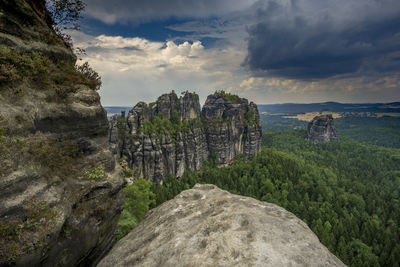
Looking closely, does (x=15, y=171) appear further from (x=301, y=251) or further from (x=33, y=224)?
(x=301, y=251)

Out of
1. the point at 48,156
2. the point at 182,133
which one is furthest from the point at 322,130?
the point at 48,156

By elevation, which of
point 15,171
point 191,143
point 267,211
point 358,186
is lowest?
point 358,186

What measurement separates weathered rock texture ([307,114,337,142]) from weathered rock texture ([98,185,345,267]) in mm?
161641

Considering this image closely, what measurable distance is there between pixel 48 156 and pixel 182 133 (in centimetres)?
5966

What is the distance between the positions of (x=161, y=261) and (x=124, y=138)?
50081 millimetres

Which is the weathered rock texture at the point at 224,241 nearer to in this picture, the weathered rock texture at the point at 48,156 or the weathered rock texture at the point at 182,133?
the weathered rock texture at the point at 48,156

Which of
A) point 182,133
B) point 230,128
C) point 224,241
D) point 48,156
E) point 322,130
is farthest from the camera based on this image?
point 322,130

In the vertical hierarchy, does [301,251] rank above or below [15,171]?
below

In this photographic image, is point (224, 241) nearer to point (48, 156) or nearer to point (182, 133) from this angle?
point (48, 156)

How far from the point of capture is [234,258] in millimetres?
7102

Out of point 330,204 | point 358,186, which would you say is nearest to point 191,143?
point 330,204

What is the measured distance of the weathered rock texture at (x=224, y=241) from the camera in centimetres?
726

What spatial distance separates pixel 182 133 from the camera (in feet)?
221

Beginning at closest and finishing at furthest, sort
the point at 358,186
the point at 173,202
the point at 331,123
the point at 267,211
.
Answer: the point at 267,211 < the point at 173,202 < the point at 358,186 < the point at 331,123
